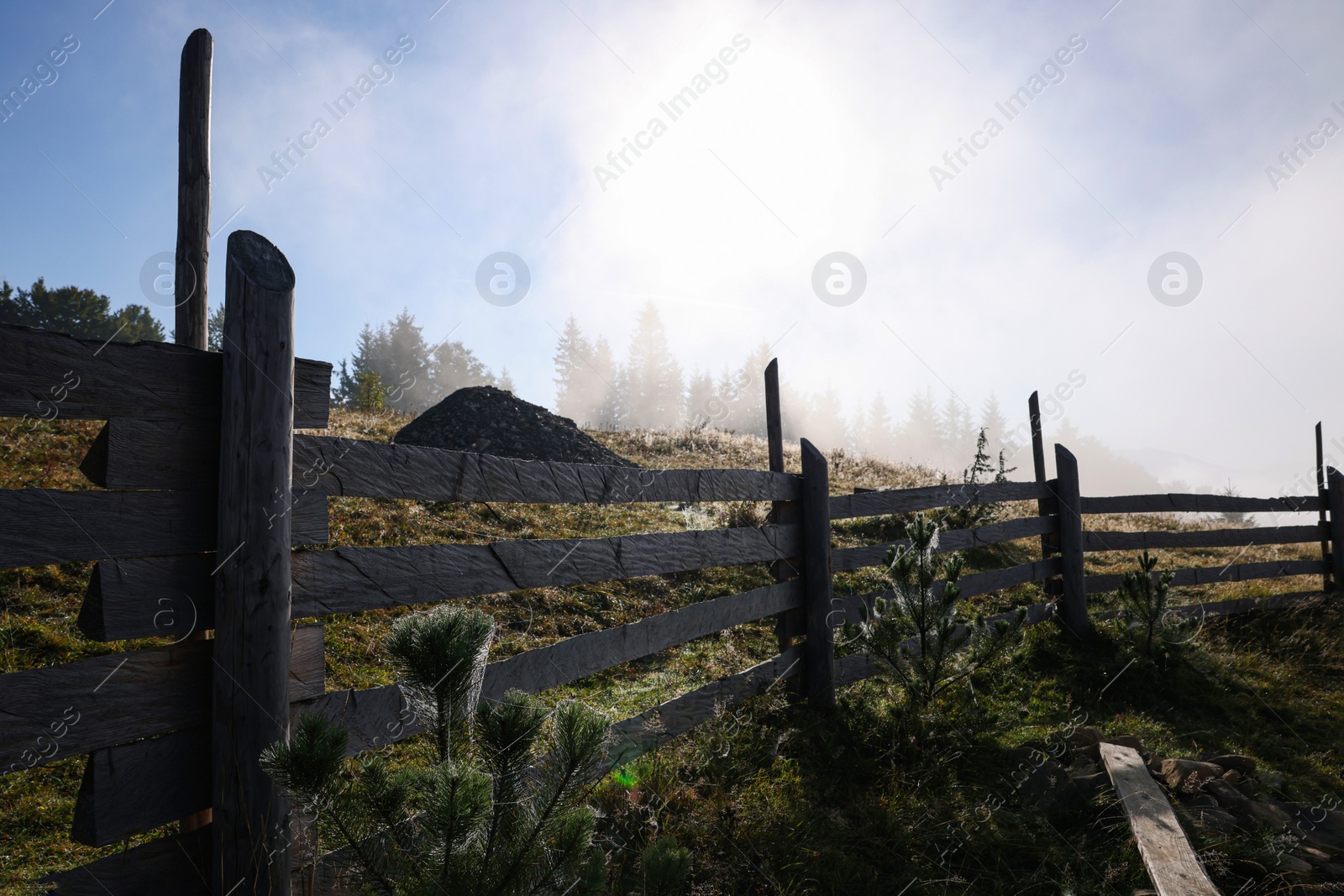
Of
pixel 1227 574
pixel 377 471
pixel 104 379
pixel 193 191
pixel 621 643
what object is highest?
pixel 193 191

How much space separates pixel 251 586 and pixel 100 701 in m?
0.46

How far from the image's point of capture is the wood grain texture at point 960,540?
538 centimetres

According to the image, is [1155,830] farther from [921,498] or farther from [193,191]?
[193,191]

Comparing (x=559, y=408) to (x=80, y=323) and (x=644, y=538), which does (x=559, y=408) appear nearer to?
(x=80, y=323)

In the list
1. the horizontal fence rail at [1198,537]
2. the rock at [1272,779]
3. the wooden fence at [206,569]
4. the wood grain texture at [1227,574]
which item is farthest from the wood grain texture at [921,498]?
the wooden fence at [206,569]

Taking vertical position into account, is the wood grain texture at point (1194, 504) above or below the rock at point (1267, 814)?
above

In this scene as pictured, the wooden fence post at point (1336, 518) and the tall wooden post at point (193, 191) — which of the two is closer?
the tall wooden post at point (193, 191)

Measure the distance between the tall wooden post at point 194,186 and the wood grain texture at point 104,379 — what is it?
67cm

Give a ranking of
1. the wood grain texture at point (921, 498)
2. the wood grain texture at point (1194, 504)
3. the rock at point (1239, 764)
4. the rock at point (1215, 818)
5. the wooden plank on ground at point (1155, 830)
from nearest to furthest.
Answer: the wooden plank on ground at point (1155, 830), the rock at point (1215, 818), the rock at point (1239, 764), the wood grain texture at point (921, 498), the wood grain texture at point (1194, 504)

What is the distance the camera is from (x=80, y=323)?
45.8m

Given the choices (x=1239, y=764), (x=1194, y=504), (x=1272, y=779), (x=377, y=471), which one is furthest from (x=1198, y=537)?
(x=377, y=471)

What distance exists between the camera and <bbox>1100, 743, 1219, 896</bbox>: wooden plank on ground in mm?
2686

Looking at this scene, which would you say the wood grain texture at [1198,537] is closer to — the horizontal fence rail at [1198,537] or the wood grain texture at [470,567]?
the horizontal fence rail at [1198,537]

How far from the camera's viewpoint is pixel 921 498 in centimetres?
600
